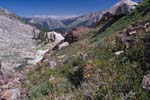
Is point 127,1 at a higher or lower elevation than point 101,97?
higher

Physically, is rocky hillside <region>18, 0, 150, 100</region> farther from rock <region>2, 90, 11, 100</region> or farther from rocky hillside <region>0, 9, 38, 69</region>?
rocky hillside <region>0, 9, 38, 69</region>

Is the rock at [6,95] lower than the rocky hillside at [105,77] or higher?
lower

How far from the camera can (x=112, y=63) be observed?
11.2 meters

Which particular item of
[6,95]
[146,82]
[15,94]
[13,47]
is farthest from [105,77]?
[13,47]

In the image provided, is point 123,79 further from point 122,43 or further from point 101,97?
point 122,43

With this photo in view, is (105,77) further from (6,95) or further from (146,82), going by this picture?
(6,95)

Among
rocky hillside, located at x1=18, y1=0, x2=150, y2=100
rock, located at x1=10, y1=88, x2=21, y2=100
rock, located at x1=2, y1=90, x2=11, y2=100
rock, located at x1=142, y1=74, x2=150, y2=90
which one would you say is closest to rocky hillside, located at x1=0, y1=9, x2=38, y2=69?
rock, located at x1=2, y1=90, x2=11, y2=100

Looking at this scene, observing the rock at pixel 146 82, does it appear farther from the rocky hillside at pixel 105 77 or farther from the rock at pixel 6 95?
the rock at pixel 6 95

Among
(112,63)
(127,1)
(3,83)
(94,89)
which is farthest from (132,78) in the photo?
(127,1)

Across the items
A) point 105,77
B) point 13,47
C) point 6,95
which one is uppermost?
point 105,77

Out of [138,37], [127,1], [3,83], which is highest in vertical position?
[127,1]

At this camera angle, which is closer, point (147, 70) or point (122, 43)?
point (147, 70)

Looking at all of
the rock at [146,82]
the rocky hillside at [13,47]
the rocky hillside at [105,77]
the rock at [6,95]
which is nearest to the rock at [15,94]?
the rock at [6,95]

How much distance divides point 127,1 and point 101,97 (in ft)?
92.4
